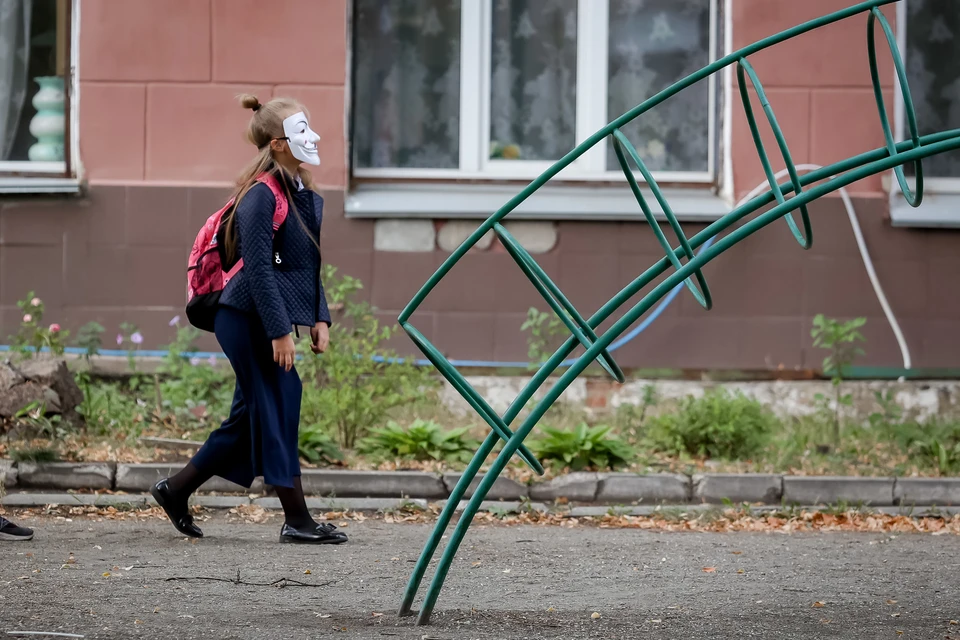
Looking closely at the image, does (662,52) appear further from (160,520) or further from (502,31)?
(160,520)

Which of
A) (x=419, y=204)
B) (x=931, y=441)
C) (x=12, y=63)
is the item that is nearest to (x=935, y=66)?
(x=931, y=441)

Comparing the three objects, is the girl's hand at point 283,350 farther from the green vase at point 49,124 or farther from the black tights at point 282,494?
the green vase at point 49,124

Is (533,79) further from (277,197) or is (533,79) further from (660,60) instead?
(277,197)

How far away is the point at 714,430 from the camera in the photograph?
21.8 ft

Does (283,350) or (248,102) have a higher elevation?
(248,102)

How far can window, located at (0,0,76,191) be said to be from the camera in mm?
7855

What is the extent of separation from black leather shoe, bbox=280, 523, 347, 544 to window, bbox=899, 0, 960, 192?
511 cm

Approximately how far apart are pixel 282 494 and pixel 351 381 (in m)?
1.87

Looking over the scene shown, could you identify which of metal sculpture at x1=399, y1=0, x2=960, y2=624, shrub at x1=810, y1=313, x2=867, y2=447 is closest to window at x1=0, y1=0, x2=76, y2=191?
shrub at x1=810, y1=313, x2=867, y2=447

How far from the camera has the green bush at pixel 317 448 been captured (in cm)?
619

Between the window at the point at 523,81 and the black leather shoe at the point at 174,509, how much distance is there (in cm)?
366

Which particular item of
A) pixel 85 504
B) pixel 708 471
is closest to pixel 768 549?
pixel 708 471

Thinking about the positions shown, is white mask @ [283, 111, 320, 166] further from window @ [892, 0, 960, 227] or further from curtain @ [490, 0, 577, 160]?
window @ [892, 0, 960, 227]

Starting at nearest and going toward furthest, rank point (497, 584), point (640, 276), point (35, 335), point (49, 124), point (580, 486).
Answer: point (640, 276)
point (497, 584)
point (580, 486)
point (35, 335)
point (49, 124)
